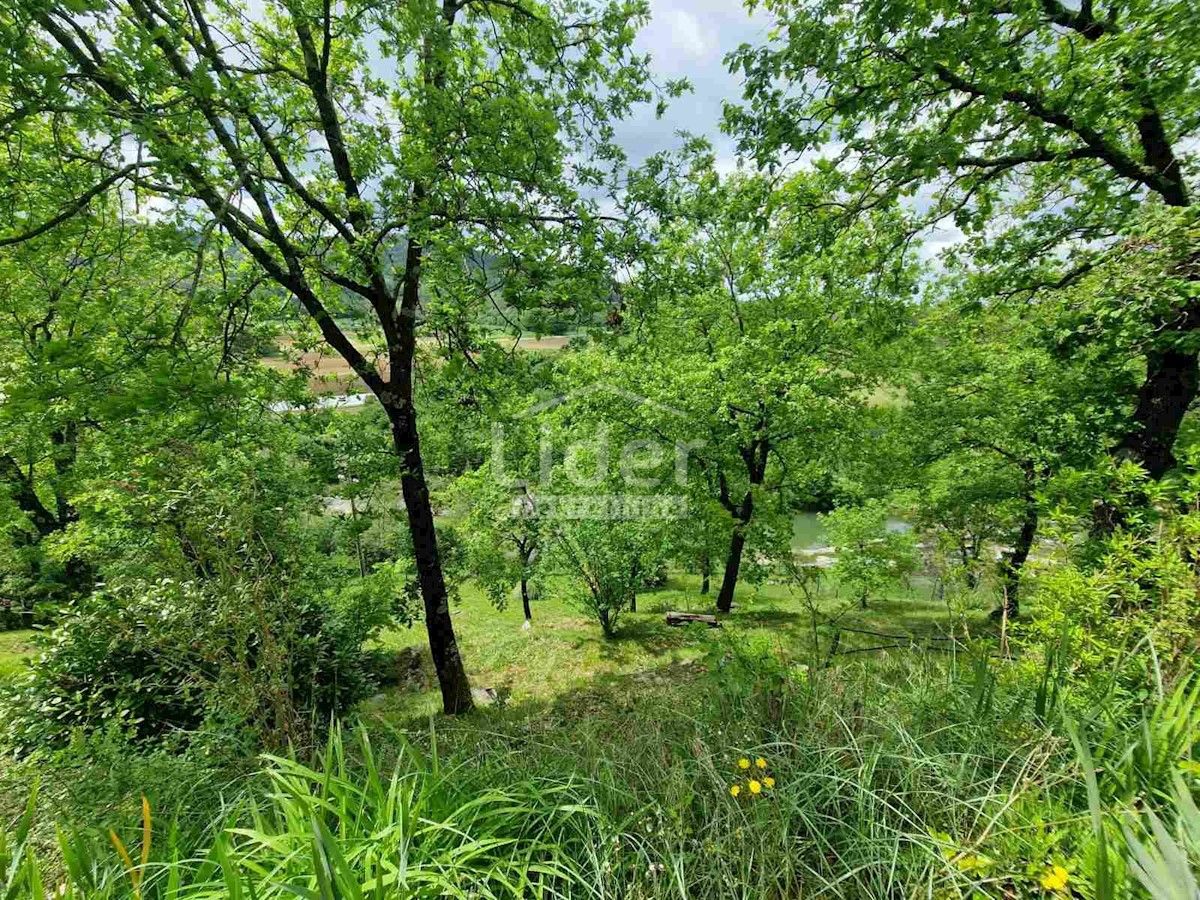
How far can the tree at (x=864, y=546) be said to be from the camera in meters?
9.71

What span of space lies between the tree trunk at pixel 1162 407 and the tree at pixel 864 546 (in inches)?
153

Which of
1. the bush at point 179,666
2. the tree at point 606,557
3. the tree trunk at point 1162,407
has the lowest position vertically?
the tree at point 606,557

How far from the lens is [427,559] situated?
235 inches

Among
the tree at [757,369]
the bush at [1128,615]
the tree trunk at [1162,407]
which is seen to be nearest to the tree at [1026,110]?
Answer: the tree trunk at [1162,407]

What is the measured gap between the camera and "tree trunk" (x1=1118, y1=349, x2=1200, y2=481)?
524cm

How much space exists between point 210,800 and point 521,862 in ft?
6.67

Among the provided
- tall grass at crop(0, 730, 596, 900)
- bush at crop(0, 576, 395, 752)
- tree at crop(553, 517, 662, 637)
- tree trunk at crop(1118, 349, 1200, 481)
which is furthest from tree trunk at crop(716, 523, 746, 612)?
tall grass at crop(0, 730, 596, 900)

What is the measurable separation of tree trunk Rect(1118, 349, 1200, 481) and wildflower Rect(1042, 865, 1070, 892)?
6101 mm

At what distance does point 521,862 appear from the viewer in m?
1.79

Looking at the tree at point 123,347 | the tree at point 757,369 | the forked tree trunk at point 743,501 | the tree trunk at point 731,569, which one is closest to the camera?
the tree at point 123,347

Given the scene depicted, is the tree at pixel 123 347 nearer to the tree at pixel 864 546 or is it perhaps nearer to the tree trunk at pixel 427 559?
the tree trunk at pixel 427 559

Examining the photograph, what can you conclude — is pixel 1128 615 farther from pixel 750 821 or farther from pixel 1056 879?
pixel 750 821

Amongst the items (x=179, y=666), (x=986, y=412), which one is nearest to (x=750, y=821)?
(x=179, y=666)

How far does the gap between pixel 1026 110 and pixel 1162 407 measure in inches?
146
